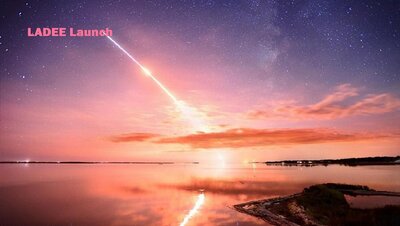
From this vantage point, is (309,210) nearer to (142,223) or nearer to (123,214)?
(142,223)

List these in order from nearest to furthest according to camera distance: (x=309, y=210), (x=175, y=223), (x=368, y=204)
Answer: (x=175, y=223), (x=309, y=210), (x=368, y=204)

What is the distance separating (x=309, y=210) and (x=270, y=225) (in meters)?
8.77

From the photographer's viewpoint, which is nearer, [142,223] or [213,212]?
[142,223]

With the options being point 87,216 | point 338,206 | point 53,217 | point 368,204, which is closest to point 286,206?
point 338,206

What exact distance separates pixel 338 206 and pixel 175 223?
18.8 meters

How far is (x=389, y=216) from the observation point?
25969 mm

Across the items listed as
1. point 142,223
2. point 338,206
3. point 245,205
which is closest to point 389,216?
point 338,206

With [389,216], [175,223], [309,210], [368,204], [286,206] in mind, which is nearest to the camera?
[389,216]

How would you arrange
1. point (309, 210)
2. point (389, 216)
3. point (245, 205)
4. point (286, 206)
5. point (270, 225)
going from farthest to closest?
point (245, 205) < point (286, 206) < point (309, 210) < point (270, 225) < point (389, 216)

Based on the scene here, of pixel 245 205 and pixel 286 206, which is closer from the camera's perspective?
pixel 286 206

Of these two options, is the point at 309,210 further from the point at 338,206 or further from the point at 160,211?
the point at 160,211

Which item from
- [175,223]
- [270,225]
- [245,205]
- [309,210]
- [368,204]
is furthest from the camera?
[368,204]

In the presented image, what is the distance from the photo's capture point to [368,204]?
145 feet

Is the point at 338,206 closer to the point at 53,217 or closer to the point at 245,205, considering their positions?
the point at 245,205
